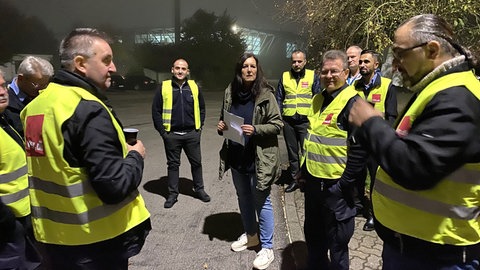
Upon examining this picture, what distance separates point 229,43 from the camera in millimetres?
40062

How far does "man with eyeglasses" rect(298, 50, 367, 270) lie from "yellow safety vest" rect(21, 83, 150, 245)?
1.38 meters

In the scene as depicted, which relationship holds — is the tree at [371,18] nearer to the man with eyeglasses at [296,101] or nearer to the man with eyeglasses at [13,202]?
the man with eyeglasses at [296,101]

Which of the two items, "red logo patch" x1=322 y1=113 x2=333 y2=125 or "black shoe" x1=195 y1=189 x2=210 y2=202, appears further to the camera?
"black shoe" x1=195 y1=189 x2=210 y2=202

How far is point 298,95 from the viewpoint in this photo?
17.9 feet

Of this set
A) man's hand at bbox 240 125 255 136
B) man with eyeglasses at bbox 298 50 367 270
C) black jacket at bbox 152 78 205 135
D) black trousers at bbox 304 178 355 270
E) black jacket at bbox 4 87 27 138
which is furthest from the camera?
black jacket at bbox 152 78 205 135

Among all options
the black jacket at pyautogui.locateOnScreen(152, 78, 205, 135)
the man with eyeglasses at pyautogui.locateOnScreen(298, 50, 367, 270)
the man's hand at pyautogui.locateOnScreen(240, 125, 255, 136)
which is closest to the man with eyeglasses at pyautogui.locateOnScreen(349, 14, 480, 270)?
the man with eyeglasses at pyautogui.locateOnScreen(298, 50, 367, 270)

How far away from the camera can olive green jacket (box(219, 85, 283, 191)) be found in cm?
317

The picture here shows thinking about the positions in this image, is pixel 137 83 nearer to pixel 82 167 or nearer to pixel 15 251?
pixel 15 251

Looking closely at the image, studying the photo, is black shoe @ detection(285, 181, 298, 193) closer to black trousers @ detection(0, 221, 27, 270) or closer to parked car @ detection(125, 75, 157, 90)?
Answer: black trousers @ detection(0, 221, 27, 270)

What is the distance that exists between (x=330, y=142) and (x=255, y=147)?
899mm

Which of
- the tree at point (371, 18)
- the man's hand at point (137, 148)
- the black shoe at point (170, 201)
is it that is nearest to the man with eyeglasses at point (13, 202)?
the man's hand at point (137, 148)

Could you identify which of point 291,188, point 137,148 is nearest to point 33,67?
point 137,148

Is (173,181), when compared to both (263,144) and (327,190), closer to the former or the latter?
(263,144)

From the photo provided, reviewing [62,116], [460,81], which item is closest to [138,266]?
[62,116]
